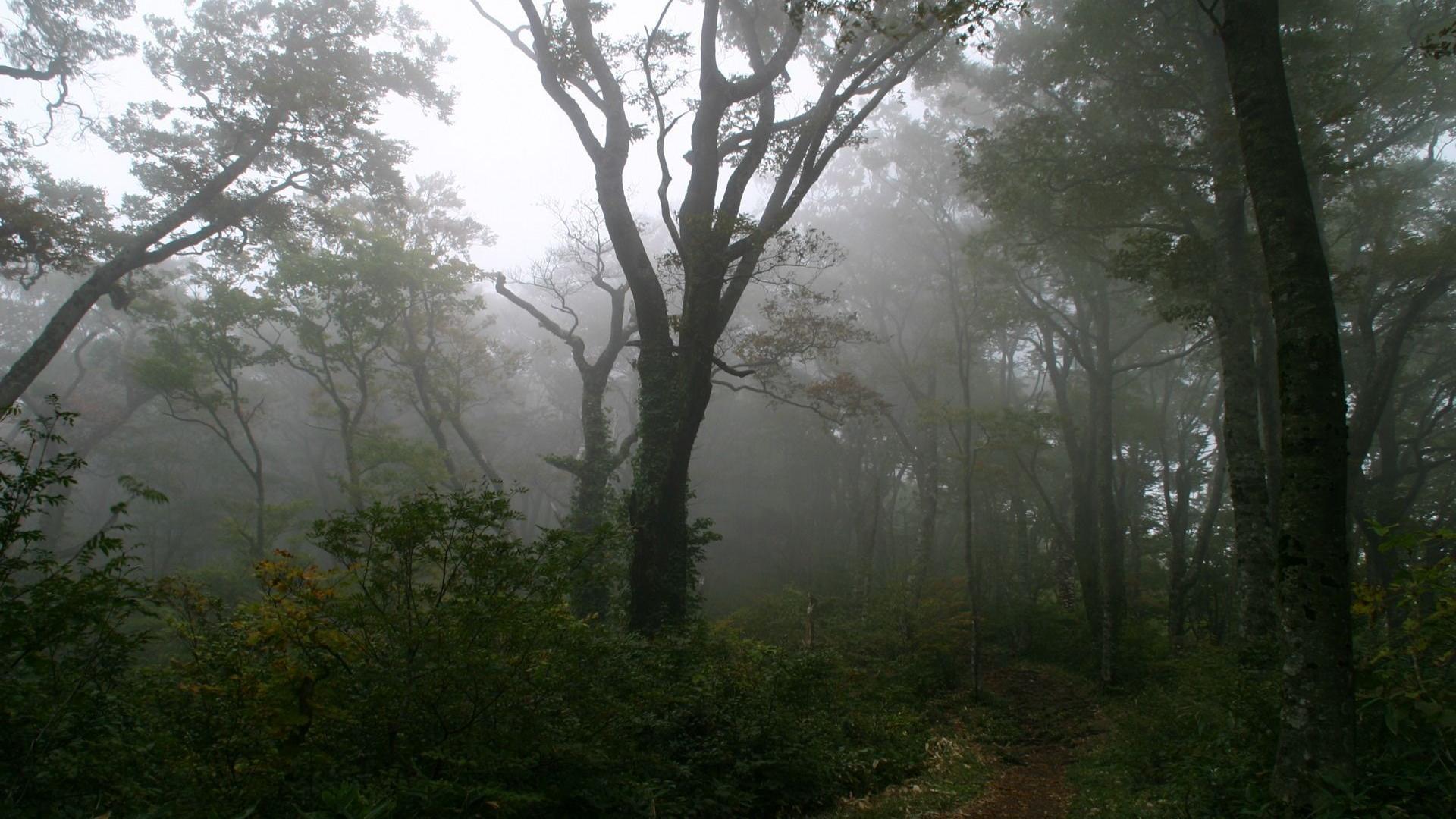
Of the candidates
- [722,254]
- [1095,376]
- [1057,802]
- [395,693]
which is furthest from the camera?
[1095,376]

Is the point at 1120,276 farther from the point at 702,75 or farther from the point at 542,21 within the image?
the point at 542,21

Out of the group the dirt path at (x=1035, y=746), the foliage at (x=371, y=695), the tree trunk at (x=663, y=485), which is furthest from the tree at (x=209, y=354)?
the dirt path at (x=1035, y=746)

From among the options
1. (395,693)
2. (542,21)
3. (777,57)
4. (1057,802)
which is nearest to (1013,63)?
(777,57)

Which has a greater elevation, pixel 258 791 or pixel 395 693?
pixel 395 693

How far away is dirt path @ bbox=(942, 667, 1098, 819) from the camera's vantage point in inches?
263

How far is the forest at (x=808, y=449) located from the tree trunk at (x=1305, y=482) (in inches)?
0.8

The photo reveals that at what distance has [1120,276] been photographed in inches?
429

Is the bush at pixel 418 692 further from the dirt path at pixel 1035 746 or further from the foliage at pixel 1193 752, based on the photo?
the foliage at pixel 1193 752

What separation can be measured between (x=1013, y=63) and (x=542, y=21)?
10.5 meters

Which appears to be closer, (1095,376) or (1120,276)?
(1120,276)

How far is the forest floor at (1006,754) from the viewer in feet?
20.9

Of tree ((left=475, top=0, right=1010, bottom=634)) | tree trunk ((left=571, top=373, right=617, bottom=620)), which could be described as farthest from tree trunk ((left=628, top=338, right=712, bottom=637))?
tree trunk ((left=571, top=373, right=617, bottom=620))

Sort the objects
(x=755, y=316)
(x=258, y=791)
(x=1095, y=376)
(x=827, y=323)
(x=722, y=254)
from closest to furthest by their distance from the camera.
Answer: (x=258, y=791)
(x=722, y=254)
(x=827, y=323)
(x=1095, y=376)
(x=755, y=316)

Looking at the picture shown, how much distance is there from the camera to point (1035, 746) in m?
9.88
